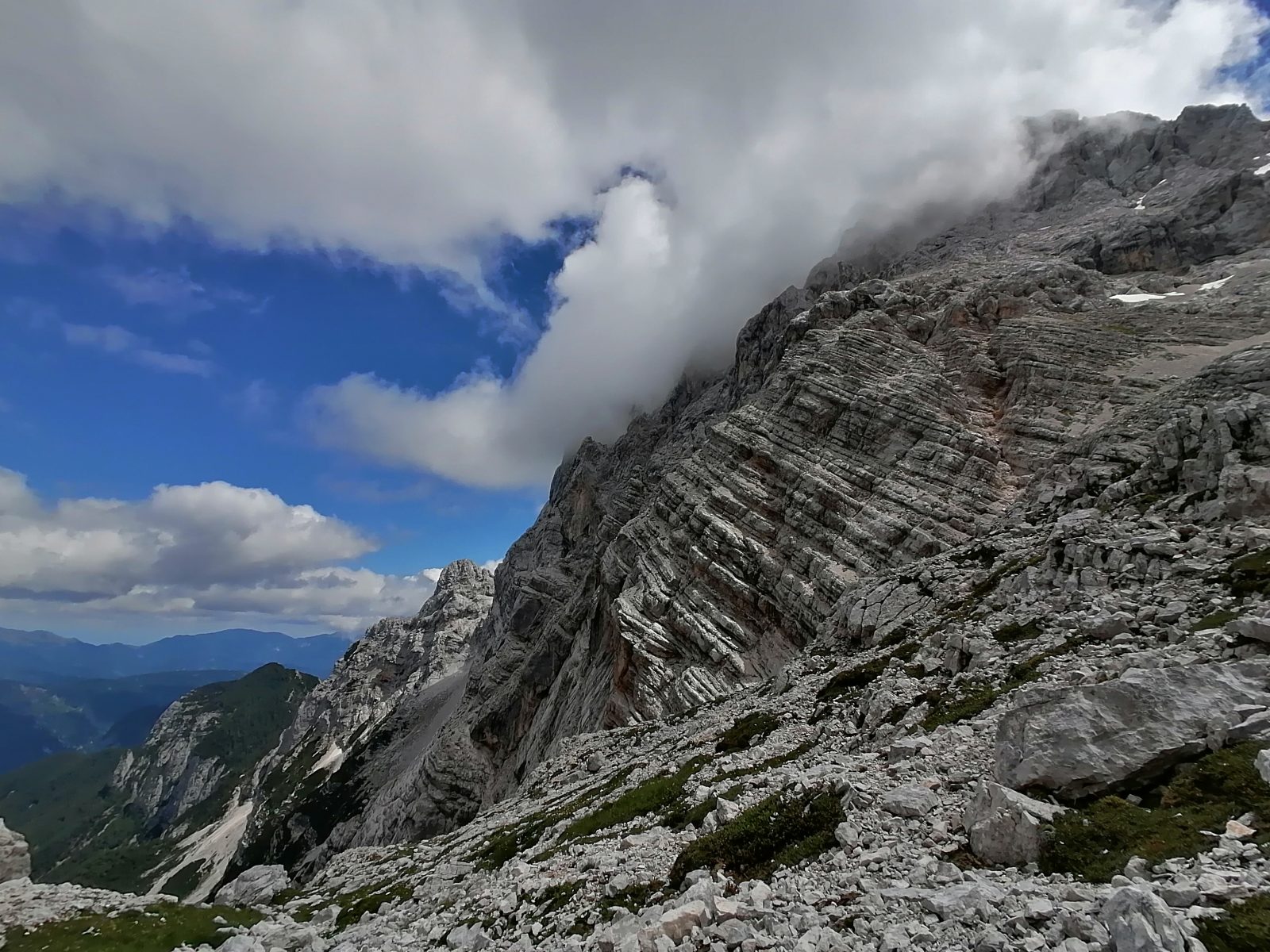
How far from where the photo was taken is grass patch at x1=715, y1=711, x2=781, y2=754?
99.8 feet

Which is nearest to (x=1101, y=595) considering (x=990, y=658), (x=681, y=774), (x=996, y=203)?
(x=990, y=658)

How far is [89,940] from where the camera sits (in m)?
25.1

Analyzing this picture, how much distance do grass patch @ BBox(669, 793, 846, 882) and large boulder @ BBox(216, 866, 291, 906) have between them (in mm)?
42061

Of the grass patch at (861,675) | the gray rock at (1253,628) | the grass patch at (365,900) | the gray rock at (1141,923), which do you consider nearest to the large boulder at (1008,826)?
the gray rock at (1141,923)

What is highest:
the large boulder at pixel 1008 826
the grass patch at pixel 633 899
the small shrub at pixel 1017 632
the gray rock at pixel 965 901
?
the small shrub at pixel 1017 632

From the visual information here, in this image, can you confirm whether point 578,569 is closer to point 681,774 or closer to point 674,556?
point 674,556

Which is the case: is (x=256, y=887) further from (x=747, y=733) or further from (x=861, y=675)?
(x=861, y=675)

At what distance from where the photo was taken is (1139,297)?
8856 centimetres

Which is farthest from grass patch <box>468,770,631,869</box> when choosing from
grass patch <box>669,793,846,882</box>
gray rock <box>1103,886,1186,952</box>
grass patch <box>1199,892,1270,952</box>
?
grass patch <box>1199,892,1270,952</box>

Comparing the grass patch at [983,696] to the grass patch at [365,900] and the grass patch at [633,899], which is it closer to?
the grass patch at [633,899]

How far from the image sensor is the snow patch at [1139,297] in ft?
282

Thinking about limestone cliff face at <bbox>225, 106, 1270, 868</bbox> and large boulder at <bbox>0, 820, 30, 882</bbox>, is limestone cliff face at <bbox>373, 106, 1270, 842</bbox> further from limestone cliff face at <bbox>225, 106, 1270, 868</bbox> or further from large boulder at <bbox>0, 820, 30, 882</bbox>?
large boulder at <bbox>0, 820, 30, 882</bbox>

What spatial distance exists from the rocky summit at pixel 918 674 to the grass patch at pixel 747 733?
0.30 meters

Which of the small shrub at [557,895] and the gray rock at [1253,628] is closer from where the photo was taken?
the gray rock at [1253,628]
